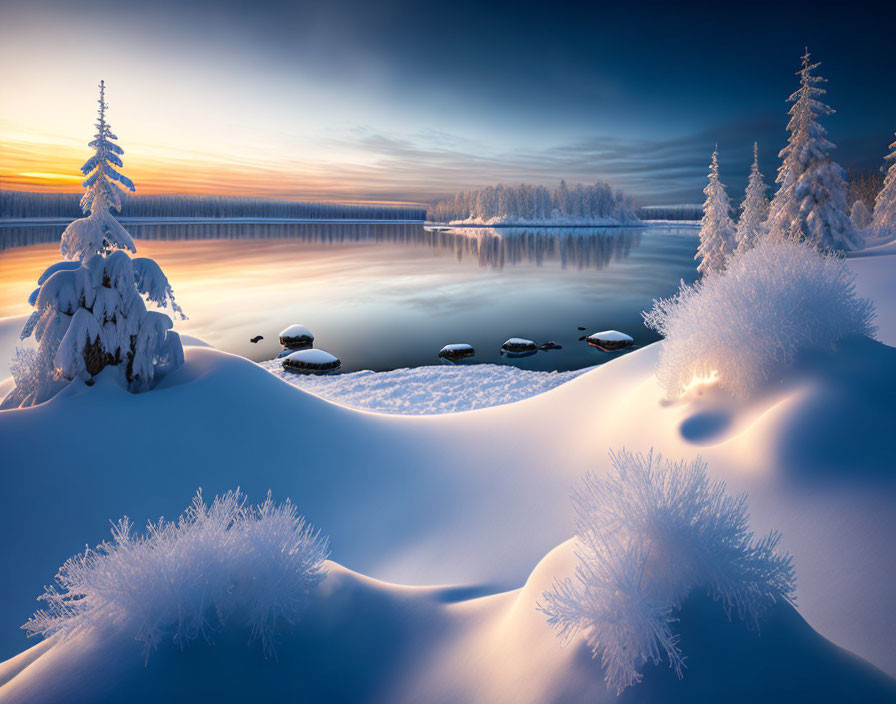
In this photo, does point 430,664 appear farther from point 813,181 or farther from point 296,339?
point 813,181

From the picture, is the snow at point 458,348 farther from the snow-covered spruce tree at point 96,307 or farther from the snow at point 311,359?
the snow-covered spruce tree at point 96,307

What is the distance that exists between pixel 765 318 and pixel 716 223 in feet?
118

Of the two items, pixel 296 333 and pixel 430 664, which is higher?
pixel 430 664

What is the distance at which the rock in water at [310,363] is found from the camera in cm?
2339

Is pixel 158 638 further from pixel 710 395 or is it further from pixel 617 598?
pixel 710 395

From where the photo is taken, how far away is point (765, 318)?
22.6 feet

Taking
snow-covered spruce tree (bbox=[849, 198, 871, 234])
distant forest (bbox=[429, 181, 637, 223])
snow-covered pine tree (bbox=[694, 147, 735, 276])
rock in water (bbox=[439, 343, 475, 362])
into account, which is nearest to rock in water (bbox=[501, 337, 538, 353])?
rock in water (bbox=[439, 343, 475, 362])

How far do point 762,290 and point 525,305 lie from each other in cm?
3373

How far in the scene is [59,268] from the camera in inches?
376

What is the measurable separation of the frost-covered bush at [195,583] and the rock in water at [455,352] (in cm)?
2258

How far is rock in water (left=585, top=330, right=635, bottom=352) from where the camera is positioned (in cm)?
2806

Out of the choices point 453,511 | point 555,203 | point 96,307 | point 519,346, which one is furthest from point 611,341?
point 555,203

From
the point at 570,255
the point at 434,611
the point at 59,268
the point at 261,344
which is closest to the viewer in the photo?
the point at 434,611

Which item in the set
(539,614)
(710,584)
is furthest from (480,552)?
(710,584)
